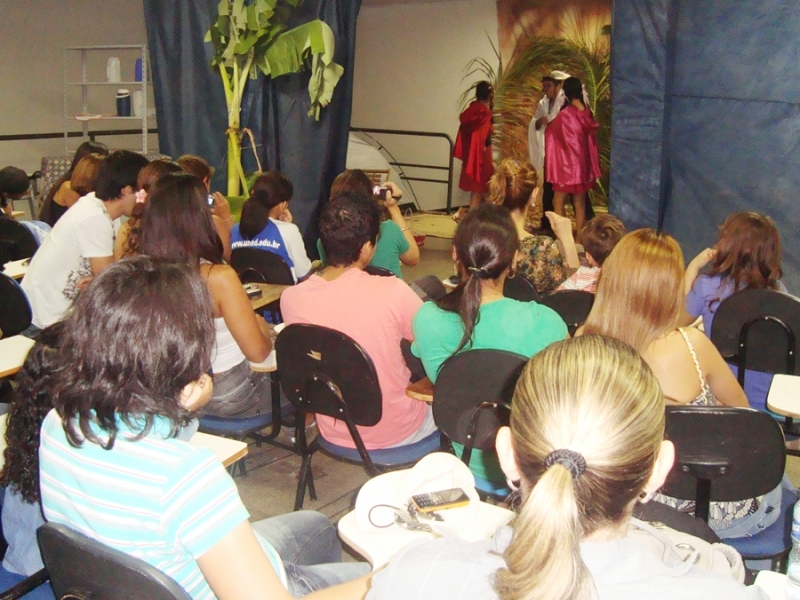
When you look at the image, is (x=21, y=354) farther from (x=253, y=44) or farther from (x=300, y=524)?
(x=253, y=44)

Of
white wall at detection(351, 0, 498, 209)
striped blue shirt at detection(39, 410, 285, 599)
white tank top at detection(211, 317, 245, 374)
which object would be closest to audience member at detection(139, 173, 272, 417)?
white tank top at detection(211, 317, 245, 374)

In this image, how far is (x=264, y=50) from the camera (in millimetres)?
5902

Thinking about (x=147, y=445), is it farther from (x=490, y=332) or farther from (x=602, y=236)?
(x=602, y=236)

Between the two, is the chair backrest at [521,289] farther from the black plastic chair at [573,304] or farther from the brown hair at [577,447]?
the brown hair at [577,447]

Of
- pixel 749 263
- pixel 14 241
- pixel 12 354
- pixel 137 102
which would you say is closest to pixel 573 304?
pixel 749 263

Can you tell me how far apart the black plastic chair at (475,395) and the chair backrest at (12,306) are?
73.7 inches

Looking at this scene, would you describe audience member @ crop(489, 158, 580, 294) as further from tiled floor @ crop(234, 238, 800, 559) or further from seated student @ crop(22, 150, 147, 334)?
seated student @ crop(22, 150, 147, 334)

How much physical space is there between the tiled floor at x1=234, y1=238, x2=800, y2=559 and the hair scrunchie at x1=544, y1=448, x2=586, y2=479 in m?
1.97

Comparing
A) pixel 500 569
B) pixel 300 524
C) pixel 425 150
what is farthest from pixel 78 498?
pixel 425 150

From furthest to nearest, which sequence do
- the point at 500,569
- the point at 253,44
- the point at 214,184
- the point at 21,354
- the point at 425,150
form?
the point at 425,150
the point at 214,184
the point at 253,44
the point at 21,354
the point at 500,569

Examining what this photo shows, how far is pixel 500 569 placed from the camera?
0.87 m

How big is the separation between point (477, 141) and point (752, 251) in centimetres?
589

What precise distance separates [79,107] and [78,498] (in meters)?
7.96

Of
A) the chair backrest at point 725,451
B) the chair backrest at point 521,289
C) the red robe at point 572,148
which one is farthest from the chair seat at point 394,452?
the red robe at point 572,148
